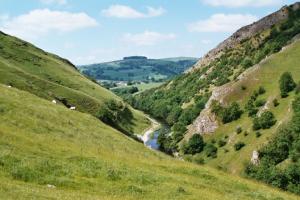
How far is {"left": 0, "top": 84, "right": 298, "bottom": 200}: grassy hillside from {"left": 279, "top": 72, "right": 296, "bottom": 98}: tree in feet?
325

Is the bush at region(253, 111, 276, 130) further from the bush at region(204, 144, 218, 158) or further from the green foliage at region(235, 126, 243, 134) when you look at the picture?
the bush at region(204, 144, 218, 158)

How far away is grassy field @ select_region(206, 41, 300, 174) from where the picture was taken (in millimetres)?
133875

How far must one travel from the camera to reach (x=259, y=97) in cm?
16350

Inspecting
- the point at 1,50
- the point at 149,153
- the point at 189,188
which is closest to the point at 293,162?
the point at 149,153

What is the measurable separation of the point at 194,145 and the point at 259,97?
27.7 m

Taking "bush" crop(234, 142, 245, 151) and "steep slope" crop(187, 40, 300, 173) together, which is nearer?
"steep slope" crop(187, 40, 300, 173)

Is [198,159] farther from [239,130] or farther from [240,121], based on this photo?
[240,121]

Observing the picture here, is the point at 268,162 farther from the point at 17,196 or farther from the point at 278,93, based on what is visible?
the point at 17,196

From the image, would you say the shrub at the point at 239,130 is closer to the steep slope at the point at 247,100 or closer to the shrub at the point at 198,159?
the steep slope at the point at 247,100

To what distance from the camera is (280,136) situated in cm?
12850

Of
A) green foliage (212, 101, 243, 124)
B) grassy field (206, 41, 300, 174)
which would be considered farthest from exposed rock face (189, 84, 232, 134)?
green foliage (212, 101, 243, 124)

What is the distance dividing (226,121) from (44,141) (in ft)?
398

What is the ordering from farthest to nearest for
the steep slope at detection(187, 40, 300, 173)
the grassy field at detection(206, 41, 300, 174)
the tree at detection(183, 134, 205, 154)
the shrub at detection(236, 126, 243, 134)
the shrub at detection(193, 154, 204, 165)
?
the tree at detection(183, 134, 205, 154) → the shrub at detection(236, 126, 243, 134) → the shrub at detection(193, 154, 204, 165) → the steep slope at detection(187, 40, 300, 173) → the grassy field at detection(206, 41, 300, 174)

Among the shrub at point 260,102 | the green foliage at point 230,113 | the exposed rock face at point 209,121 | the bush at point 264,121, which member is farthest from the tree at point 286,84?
the exposed rock face at point 209,121
